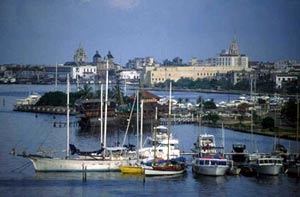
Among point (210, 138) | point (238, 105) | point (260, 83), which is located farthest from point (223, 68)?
point (210, 138)

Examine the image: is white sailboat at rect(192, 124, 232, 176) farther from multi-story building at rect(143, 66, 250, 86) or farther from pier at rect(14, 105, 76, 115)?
multi-story building at rect(143, 66, 250, 86)

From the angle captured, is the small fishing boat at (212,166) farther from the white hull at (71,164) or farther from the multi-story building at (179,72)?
the multi-story building at (179,72)

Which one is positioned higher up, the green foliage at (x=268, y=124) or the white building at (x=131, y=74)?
the white building at (x=131, y=74)

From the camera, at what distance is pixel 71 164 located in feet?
33.7

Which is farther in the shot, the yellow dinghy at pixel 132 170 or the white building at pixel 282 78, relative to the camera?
the white building at pixel 282 78

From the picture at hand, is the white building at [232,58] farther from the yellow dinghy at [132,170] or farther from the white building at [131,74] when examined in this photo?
the yellow dinghy at [132,170]

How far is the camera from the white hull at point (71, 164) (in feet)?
33.6

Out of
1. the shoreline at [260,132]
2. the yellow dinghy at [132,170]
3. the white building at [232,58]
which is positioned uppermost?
the white building at [232,58]

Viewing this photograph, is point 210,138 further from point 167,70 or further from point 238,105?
point 167,70

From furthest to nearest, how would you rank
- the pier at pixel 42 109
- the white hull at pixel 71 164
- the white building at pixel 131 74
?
the white building at pixel 131 74 < the pier at pixel 42 109 < the white hull at pixel 71 164

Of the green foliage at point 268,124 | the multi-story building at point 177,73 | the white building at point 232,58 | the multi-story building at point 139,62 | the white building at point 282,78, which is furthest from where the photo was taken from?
the multi-story building at point 139,62

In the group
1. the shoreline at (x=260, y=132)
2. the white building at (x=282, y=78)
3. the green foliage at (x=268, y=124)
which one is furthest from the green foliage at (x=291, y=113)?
the white building at (x=282, y=78)

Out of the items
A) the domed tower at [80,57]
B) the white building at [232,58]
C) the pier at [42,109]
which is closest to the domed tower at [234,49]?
the white building at [232,58]

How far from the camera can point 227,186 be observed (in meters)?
9.68
